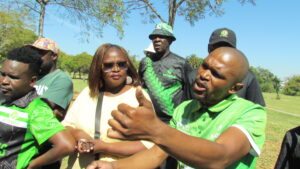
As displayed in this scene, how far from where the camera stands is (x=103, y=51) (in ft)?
7.41

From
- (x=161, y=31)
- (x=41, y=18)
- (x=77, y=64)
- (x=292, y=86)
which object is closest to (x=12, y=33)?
(x=41, y=18)

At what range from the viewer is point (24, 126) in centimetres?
196

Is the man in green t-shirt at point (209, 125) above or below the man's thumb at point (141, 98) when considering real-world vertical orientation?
below

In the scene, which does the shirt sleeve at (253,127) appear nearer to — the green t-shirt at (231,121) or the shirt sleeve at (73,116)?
the green t-shirt at (231,121)

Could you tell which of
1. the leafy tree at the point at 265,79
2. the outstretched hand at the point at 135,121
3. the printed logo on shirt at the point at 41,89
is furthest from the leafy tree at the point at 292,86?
the outstretched hand at the point at 135,121

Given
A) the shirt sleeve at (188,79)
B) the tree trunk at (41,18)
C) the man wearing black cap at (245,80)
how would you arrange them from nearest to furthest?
1. the man wearing black cap at (245,80)
2. the shirt sleeve at (188,79)
3. the tree trunk at (41,18)

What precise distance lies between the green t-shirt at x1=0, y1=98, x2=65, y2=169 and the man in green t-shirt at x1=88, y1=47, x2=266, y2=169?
0.57 metres

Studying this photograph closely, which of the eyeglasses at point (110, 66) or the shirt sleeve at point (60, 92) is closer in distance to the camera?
the eyeglasses at point (110, 66)

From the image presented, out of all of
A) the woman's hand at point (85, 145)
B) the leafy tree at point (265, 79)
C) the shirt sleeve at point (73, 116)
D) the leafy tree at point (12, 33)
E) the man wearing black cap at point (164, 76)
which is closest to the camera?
the woman's hand at point (85, 145)

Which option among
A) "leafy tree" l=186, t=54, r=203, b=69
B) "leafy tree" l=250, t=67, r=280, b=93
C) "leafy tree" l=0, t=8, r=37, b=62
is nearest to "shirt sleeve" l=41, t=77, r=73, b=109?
"leafy tree" l=186, t=54, r=203, b=69

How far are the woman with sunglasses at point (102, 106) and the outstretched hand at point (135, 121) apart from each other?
1076 millimetres

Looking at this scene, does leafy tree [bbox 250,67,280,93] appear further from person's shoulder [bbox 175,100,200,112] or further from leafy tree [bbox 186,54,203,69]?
person's shoulder [bbox 175,100,200,112]

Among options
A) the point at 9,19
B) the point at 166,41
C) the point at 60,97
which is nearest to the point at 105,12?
the point at 166,41

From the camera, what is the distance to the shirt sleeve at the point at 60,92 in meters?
2.35
